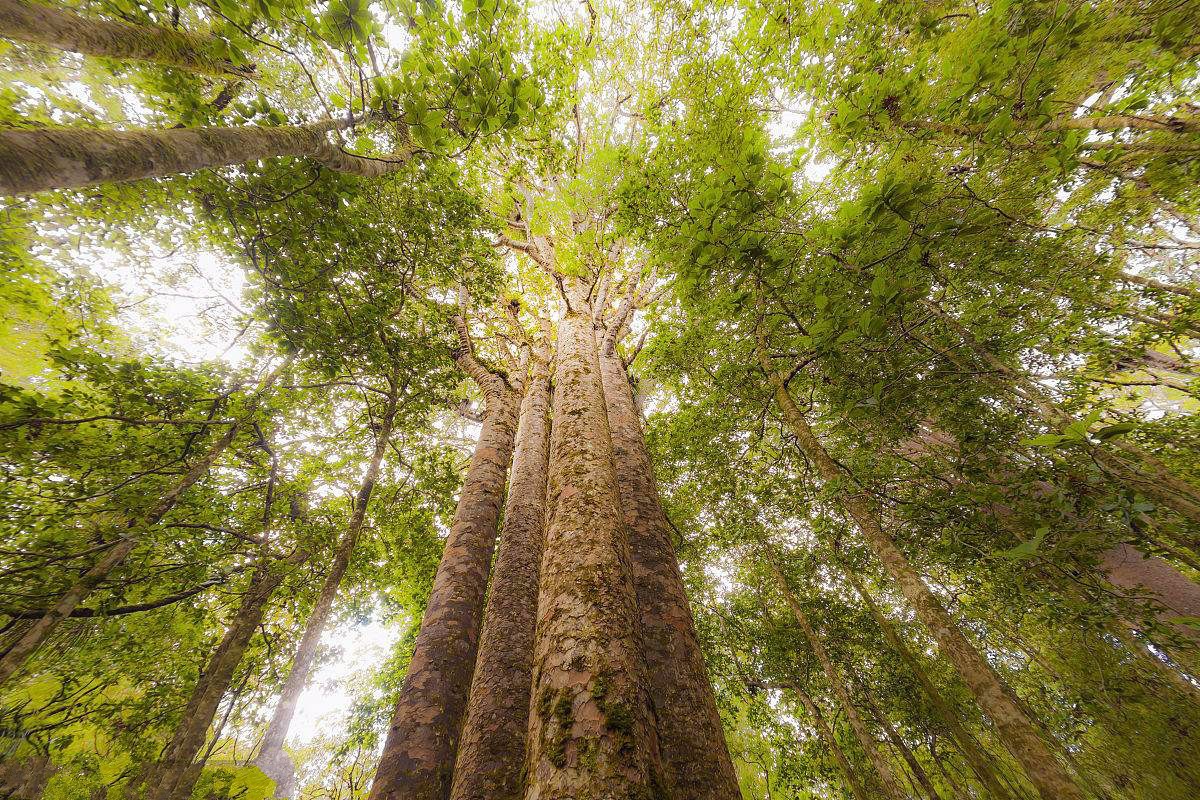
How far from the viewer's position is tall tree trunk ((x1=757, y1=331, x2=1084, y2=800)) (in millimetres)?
2865

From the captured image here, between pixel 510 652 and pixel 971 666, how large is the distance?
4222mm

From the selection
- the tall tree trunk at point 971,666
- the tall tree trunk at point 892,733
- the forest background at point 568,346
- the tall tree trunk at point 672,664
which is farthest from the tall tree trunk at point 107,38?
the tall tree trunk at point 892,733

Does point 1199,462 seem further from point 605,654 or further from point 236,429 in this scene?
point 236,429

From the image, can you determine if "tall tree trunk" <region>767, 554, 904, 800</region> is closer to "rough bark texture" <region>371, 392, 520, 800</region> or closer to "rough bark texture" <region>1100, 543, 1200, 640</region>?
"rough bark texture" <region>1100, 543, 1200, 640</region>

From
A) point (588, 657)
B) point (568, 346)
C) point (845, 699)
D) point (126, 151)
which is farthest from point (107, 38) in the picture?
point (845, 699)

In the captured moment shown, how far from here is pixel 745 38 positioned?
18.0 ft

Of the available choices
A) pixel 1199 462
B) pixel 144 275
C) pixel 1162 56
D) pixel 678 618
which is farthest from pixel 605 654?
pixel 144 275

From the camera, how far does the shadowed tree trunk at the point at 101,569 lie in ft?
12.0

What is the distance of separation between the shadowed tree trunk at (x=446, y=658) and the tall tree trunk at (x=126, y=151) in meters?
4.16

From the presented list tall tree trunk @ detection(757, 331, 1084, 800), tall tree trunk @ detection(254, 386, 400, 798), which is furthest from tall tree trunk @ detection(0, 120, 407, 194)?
tall tree trunk @ detection(757, 331, 1084, 800)

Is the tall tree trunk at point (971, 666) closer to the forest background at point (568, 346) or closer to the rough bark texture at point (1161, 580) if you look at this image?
the forest background at point (568, 346)

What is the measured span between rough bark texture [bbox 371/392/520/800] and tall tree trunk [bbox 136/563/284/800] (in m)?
2.15

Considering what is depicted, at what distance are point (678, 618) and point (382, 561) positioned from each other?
8.07m

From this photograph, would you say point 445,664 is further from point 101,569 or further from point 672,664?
point 101,569
